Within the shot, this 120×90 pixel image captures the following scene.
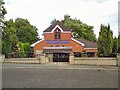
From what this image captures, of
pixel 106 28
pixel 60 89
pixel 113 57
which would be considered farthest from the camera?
pixel 106 28

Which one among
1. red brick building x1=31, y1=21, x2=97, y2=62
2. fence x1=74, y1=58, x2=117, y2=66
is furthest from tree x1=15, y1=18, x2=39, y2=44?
fence x1=74, y1=58, x2=117, y2=66

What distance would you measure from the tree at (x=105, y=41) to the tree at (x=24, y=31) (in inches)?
1553

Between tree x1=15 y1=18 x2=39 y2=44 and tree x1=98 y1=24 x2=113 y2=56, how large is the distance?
3945 centimetres

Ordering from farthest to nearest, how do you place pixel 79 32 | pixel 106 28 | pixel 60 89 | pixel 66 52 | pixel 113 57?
1. pixel 79 32
2. pixel 66 52
3. pixel 106 28
4. pixel 113 57
5. pixel 60 89

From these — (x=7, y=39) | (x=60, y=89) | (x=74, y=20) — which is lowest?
(x=60, y=89)

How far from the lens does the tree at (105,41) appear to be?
41.6m

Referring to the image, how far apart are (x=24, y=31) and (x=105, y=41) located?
134ft

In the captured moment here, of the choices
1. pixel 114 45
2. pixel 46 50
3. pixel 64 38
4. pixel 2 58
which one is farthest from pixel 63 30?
pixel 2 58

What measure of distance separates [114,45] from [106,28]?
3669mm

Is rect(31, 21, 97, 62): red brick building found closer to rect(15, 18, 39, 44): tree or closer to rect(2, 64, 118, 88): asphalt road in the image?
rect(15, 18, 39, 44): tree

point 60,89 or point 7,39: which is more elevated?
point 7,39

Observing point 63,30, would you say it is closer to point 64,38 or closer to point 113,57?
point 64,38

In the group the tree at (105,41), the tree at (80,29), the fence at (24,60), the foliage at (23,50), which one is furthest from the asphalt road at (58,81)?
the tree at (80,29)

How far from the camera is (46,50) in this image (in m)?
51.3
